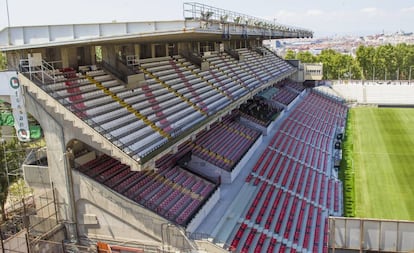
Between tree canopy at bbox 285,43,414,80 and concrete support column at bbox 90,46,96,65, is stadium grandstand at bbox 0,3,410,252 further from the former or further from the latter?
tree canopy at bbox 285,43,414,80

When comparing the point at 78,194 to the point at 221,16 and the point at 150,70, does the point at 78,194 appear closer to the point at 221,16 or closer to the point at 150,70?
the point at 150,70

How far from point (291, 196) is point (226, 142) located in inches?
158

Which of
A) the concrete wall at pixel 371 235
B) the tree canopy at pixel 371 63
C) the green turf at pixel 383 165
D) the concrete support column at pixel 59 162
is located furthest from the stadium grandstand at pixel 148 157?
the tree canopy at pixel 371 63

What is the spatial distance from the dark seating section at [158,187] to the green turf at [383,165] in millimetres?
8159

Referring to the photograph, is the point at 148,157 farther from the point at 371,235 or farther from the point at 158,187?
the point at 371,235

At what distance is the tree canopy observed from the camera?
65.1 meters

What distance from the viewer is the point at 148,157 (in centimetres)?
1172

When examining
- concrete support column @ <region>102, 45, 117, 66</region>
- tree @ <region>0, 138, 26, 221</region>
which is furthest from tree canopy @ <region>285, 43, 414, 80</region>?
tree @ <region>0, 138, 26, 221</region>

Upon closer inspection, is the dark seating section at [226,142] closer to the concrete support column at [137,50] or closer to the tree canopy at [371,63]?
the concrete support column at [137,50]

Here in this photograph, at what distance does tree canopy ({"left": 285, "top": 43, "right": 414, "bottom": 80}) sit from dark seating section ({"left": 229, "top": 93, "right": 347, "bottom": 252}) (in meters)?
38.6

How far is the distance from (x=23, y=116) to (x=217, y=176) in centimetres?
764

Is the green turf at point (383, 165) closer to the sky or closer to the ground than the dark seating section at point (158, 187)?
closer to the ground

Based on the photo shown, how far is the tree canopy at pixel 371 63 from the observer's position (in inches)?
2562

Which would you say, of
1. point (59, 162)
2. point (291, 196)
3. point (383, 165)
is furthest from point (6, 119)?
point (383, 165)
